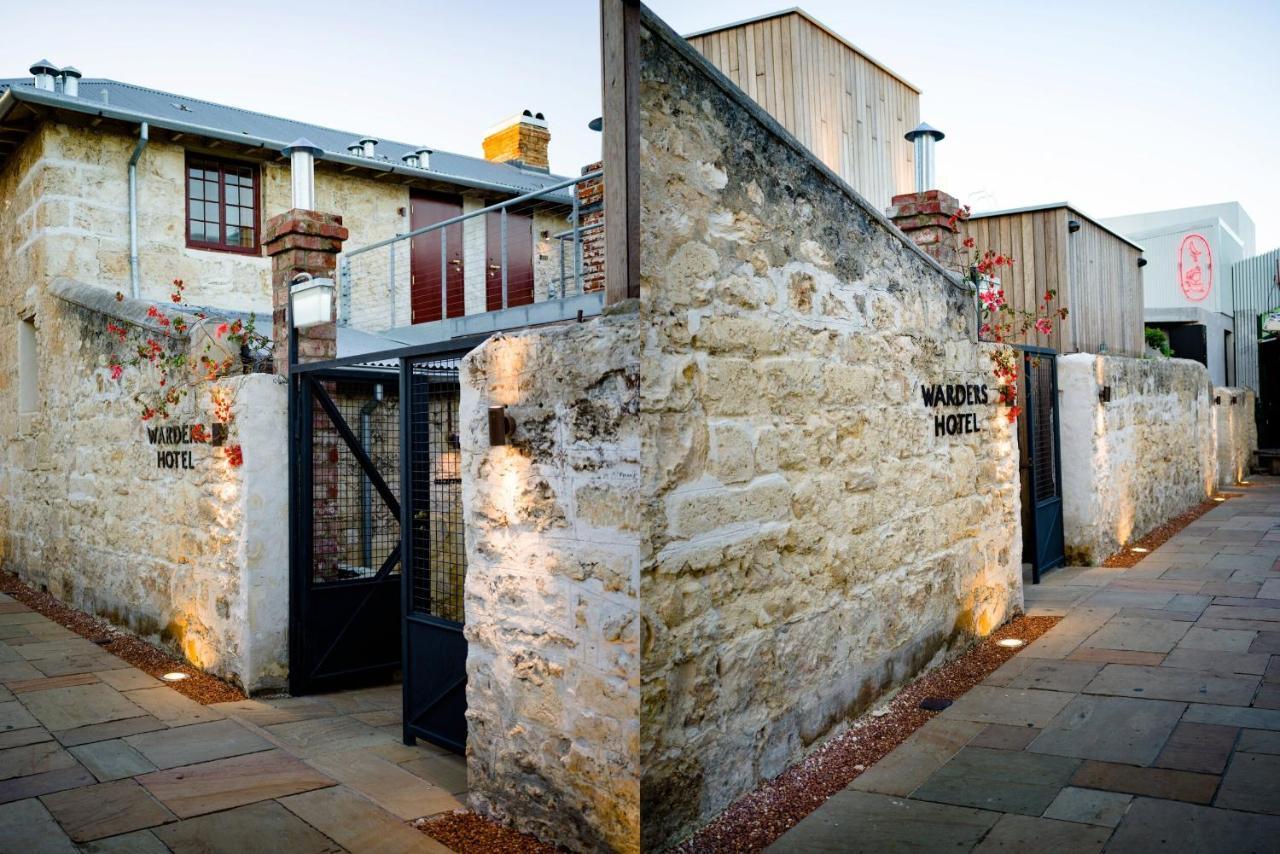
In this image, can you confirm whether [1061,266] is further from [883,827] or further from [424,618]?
[424,618]

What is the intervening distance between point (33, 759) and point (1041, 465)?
8.13 meters

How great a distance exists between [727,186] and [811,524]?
1.57m

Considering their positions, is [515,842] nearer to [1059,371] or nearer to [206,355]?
[206,355]

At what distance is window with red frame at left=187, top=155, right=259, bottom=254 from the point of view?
34.9ft

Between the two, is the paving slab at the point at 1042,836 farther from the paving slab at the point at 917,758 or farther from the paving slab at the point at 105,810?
the paving slab at the point at 105,810

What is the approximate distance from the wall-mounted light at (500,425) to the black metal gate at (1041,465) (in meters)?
5.79

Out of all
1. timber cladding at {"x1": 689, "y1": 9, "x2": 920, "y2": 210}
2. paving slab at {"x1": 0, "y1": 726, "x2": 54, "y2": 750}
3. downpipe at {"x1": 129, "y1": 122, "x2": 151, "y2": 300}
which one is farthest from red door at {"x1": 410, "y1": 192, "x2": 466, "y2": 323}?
paving slab at {"x1": 0, "y1": 726, "x2": 54, "y2": 750}

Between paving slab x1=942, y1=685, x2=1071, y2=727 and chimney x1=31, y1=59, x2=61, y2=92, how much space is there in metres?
11.1

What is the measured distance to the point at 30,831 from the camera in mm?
3621

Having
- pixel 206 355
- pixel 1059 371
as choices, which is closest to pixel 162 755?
pixel 206 355

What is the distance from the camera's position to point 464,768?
14.4 feet

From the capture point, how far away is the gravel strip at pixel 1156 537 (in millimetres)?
8492

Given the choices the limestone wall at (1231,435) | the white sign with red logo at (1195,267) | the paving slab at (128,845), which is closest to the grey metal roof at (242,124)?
the paving slab at (128,845)

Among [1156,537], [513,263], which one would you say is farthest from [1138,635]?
[513,263]
